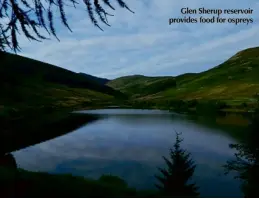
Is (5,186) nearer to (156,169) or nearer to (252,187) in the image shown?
(252,187)

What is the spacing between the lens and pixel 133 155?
54.8 m

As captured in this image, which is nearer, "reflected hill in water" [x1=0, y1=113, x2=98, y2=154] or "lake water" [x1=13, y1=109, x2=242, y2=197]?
"lake water" [x1=13, y1=109, x2=242, y2=197]

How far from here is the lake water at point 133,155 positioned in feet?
133

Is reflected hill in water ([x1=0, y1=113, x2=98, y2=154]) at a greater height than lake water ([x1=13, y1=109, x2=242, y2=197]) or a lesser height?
greater

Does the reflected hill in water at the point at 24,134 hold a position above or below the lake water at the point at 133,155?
above

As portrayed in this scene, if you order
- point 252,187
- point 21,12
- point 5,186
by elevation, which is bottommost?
point 252,187

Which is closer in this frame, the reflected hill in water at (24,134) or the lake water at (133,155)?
the lake water at (133,155)

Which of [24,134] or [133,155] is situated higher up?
[24,134]

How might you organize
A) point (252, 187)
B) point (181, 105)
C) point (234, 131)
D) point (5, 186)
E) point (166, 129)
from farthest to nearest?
point (181, 105)
point (166, 129)
point (234, 131)
point (252, 187)
point (5, 186)

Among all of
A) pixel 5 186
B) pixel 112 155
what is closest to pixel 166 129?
pixel 112 155

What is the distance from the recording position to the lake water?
4062 centimetres

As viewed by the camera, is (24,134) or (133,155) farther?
(24,134)

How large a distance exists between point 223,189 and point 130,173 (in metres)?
13.0

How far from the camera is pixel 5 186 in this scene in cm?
1387
